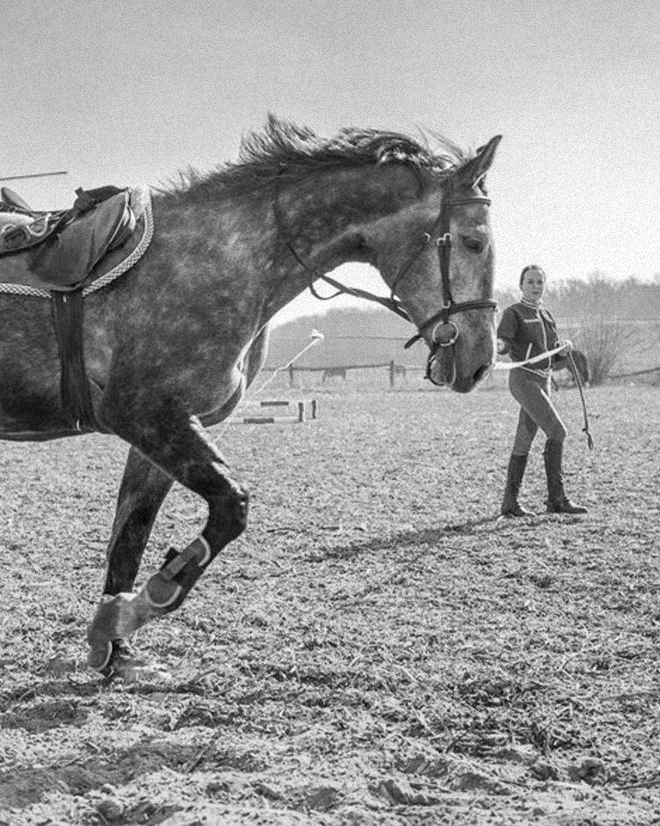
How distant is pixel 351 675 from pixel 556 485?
16.9 feet

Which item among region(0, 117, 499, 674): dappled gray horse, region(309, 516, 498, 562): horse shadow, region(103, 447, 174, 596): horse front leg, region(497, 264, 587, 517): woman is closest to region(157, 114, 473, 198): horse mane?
region(0, 117, 499, 674): dappled gray horse

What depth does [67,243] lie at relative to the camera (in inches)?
174

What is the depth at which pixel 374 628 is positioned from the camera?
17.5 ft

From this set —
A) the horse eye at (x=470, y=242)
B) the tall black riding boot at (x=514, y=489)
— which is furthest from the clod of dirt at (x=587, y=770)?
the tall black riding boot at (x=514, y=489)

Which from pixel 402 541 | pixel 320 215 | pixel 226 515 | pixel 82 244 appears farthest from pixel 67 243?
pixel 402 541

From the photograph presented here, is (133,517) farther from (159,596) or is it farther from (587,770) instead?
(587,770)

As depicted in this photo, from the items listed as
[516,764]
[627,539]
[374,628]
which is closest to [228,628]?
[374,628]

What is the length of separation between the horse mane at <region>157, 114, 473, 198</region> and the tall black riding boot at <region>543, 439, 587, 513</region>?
5048 millimetres

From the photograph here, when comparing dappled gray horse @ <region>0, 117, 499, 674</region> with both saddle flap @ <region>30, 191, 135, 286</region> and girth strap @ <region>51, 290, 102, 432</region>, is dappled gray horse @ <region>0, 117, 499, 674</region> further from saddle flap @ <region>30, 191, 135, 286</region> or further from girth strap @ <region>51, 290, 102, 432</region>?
saddle flap @ <region>30, 191, 135, 286</region>

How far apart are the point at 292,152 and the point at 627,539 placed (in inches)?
181

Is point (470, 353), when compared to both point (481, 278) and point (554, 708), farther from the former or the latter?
point (554, 708)

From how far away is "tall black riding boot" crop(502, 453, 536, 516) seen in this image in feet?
30.0

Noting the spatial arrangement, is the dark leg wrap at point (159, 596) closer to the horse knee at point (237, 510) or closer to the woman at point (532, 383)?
the horse knee at point (237, 510)

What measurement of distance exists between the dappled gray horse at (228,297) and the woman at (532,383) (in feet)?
15.5
